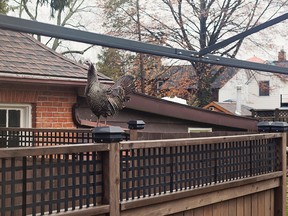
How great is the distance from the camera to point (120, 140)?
10.1ft

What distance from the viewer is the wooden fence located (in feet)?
8.61

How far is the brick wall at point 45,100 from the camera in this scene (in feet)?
24.9

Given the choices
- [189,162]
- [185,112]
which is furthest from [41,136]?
[185,112]

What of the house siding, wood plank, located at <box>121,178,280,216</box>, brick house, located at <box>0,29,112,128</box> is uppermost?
the house siding

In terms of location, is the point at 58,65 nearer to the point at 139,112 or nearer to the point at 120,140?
the point at 139,112

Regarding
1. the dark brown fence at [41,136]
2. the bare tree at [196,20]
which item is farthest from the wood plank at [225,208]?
the bare tree at [196,20]

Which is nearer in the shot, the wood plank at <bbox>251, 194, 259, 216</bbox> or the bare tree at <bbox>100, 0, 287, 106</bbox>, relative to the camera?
the wood plank at <bbox>251, 194, 259, 216</bbox>

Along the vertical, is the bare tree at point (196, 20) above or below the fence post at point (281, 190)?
above

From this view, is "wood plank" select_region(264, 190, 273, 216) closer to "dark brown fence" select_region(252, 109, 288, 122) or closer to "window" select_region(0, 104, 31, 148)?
"window" select_region(0, 104, 31, 148)

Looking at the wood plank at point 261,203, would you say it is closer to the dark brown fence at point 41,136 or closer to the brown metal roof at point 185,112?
the dark brown fence at point 41,136

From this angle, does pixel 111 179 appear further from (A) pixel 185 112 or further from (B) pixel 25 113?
(A) pixel 185 112

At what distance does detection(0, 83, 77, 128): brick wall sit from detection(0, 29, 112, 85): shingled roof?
31 cm

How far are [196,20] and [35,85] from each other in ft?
64.5

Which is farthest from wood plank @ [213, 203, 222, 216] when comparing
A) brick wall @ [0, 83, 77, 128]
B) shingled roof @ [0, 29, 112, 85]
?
brick wall @ [0, 83, 77, 128]
